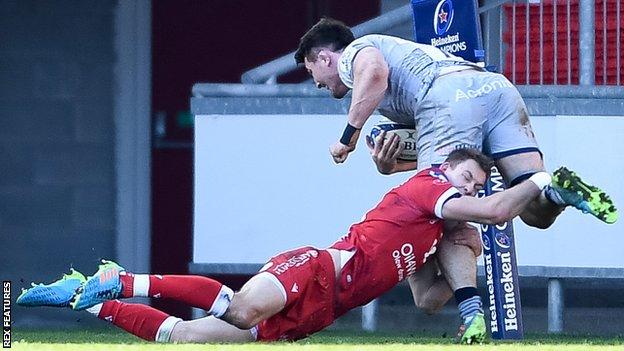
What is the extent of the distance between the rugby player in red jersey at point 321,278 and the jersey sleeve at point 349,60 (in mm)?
704

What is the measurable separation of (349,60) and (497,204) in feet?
3.58

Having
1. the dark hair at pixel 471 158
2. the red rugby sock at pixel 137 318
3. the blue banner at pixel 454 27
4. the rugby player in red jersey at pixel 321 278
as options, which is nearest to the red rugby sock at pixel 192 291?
the rugby player in red jersey at pixel 321 278

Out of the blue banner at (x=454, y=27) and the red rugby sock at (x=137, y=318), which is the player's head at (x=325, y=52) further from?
the red rugby sock at (x=137, y=318)

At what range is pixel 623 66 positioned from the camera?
11617 mm

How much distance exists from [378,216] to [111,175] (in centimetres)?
567

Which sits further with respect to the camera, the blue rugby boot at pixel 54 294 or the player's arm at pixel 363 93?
the player's arm at pixel 363 93

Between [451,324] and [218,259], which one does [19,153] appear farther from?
[451,324]

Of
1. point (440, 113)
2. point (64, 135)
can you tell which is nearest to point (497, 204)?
point (440, 113)

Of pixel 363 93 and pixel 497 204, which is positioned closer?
pixel 497 204

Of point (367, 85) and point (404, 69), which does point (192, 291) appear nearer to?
point (367, 85)

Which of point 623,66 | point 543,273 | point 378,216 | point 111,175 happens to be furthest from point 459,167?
point 111,175

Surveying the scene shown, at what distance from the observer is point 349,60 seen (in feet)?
27.0

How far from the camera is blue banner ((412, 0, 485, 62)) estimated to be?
915cm

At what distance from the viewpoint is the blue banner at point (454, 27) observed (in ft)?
30.0
